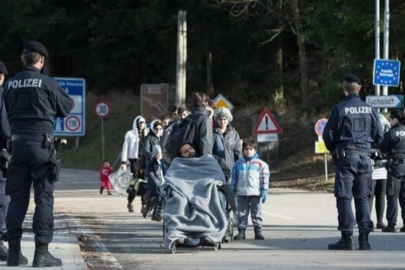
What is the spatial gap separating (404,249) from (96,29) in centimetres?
3725

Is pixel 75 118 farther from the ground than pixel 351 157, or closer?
farther from the ground

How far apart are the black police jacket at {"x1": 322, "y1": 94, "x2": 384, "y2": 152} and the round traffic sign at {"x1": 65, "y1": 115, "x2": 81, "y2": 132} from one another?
7.58 metres

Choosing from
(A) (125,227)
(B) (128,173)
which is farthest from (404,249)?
(B) (128,173)

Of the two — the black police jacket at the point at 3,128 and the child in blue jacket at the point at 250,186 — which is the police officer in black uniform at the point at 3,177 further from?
the child in blue jacket at the point at 250,186

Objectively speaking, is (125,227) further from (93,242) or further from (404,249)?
(404,249)

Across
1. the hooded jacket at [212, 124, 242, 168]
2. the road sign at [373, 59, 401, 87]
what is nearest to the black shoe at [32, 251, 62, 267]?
the hooded jacket at [212, 124, 242, 168]

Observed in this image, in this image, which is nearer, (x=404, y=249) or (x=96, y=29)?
(x=404, y=249)

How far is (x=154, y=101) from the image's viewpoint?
38.3 m

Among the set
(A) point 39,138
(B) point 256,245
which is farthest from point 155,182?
(A) point 39,138

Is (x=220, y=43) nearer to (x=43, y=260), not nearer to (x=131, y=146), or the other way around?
(x=131, y=146)

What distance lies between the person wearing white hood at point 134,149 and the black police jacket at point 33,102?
937cm

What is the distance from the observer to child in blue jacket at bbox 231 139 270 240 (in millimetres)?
14602

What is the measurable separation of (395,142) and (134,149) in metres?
7.16

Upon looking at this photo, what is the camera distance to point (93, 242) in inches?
558
